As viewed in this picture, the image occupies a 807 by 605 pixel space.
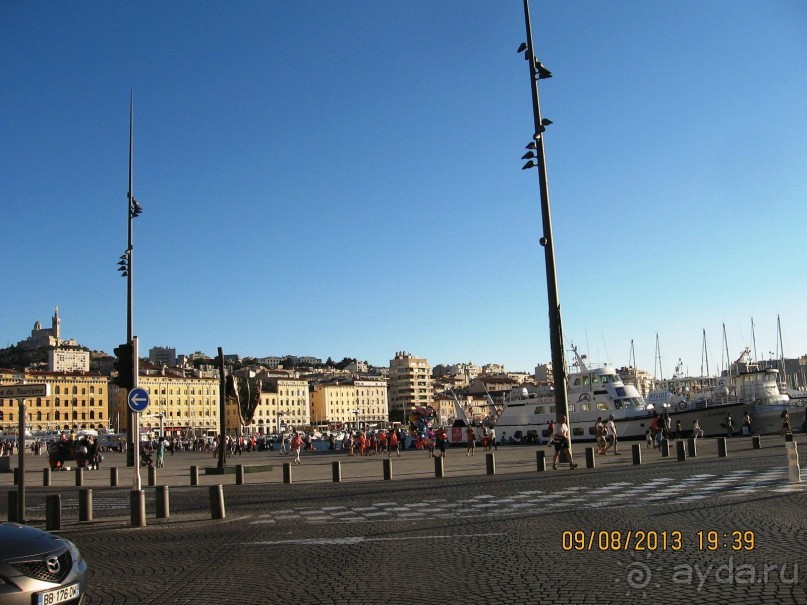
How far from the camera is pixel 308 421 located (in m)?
177

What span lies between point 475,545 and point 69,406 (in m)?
133

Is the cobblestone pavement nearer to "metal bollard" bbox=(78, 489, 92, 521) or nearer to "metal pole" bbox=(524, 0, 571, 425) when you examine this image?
"metal bollard" bbox=(78, 489, 92, 521)

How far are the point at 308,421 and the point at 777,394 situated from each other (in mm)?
133138

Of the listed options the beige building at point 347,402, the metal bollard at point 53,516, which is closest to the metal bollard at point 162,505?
the metal bollard at point 53,516

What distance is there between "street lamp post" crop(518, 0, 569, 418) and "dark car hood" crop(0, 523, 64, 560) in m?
16.9

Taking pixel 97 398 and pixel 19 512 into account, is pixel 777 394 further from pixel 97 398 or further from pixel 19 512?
pixel 97 398

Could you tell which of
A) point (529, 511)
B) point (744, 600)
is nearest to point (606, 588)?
point (744, 600)

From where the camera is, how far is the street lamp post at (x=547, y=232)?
73.0 ft

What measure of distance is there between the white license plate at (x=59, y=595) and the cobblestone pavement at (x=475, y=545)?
1173mm

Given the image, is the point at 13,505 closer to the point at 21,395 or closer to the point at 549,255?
the point at 21,395

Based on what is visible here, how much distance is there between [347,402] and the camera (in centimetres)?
18312

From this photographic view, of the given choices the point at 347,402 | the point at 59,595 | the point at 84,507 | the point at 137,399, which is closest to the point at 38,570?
the point at 59,595

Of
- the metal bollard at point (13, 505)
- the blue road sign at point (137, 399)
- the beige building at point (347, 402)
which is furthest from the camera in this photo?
the beige building at point (347, 402)

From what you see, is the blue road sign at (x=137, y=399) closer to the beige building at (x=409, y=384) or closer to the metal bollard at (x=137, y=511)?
the metal bollard at (x=137, y=511)
